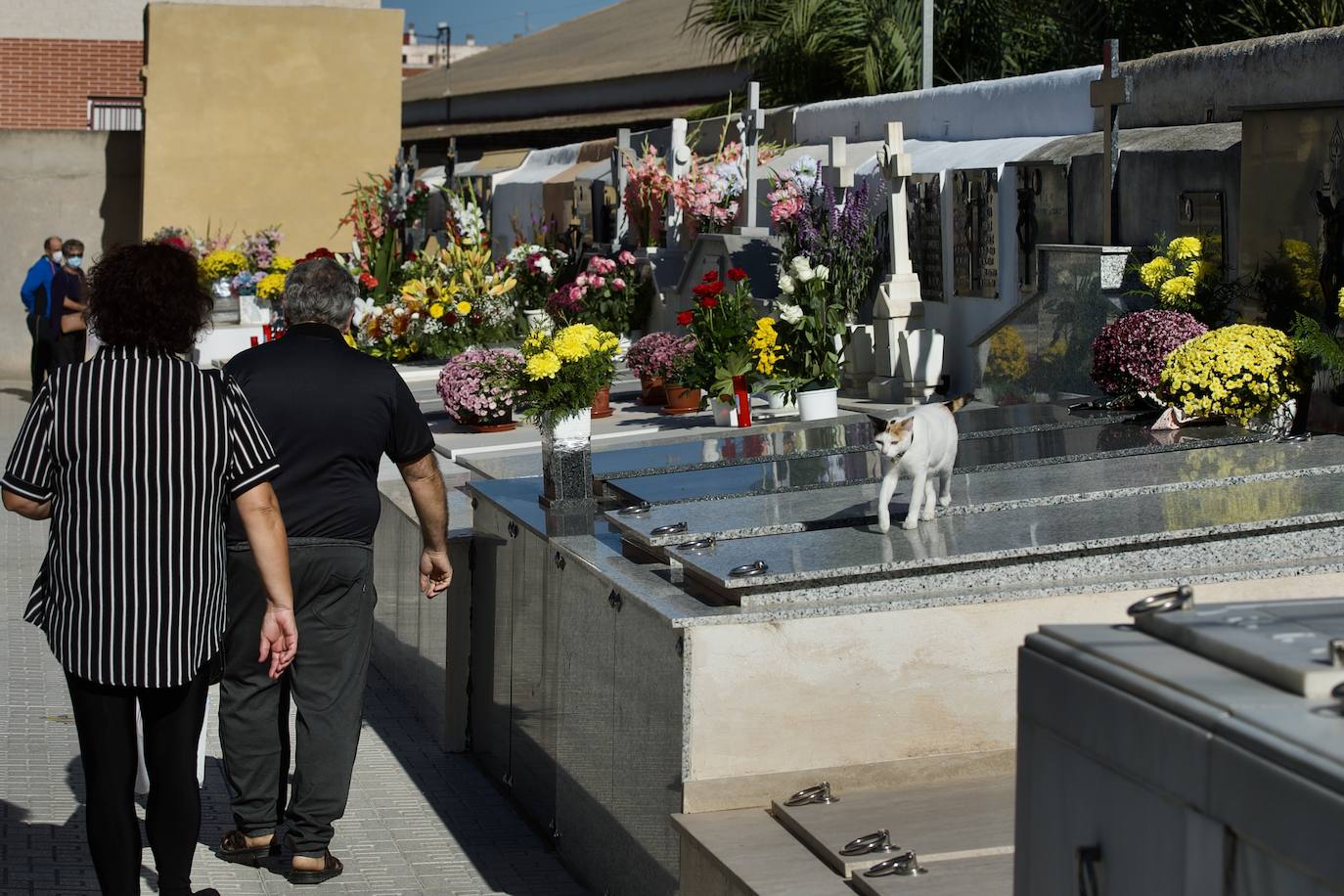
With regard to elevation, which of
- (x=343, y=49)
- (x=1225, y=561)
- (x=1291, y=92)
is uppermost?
(x=343, y=49)

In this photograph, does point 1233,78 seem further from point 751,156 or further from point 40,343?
point 40,343

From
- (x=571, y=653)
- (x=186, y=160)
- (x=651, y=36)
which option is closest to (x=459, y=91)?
(x=651, y=36)

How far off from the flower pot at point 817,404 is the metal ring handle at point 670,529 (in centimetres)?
457

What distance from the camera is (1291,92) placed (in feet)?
28.5

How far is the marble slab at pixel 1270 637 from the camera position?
89.8 inches

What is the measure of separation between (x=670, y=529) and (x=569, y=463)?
107cm

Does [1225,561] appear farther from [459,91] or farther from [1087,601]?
[459,91]

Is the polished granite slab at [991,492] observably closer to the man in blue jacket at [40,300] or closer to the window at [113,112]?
the man in blue jacket at [40,300]

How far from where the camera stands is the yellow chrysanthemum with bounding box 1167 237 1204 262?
25.4ft

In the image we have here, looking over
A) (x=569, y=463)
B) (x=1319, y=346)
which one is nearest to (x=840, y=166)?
(x=1319, y=346)

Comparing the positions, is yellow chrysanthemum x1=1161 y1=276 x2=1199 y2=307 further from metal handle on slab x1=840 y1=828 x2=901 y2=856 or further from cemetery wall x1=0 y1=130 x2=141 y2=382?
cemetery wall x1=0 y1=130 x2=141 y2=382

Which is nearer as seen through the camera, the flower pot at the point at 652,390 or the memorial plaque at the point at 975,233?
the memorial plaque at the point at 975,233

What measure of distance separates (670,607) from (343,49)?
2093cm

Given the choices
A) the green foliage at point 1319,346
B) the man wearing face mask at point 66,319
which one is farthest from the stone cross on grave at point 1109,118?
the man wearing face mask at point 66,319
